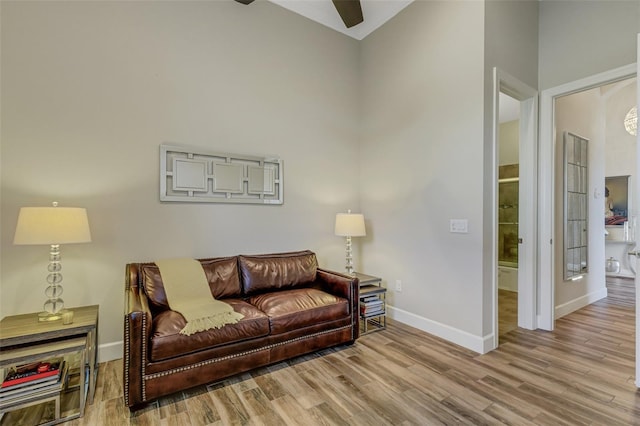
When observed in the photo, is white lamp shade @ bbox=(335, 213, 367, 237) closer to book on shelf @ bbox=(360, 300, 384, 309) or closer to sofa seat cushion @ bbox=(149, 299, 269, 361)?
book on shelf @ bbox=(360, 300, 384, 309)

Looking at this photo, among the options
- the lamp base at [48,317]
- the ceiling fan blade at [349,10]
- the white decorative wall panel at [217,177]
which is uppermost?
the ceiling fan blade at [349,10]

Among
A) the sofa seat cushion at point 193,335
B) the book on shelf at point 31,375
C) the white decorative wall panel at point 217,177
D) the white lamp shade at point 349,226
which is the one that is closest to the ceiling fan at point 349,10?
the white decorative wall panel at point 217,177

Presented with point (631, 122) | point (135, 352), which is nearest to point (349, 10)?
point (135, 352)

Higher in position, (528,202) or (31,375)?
(528,202)

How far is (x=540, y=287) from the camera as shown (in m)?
3.14

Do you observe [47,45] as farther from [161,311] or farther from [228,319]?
[228,319]

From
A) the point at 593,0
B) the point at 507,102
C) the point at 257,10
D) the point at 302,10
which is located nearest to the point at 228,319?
the point at 257,10

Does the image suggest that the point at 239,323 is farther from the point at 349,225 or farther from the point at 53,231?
the point at 349,225

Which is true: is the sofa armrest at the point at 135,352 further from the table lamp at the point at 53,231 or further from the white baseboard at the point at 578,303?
the white baseboard at the point at 578,303

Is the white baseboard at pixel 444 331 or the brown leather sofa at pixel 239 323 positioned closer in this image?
the brown leather sofa at pixel 239 323

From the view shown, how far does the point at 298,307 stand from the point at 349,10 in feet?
8.38

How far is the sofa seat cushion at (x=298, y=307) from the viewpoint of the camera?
235 cm

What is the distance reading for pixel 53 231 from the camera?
1884 millimetres

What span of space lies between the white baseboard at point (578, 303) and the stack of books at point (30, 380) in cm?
454
